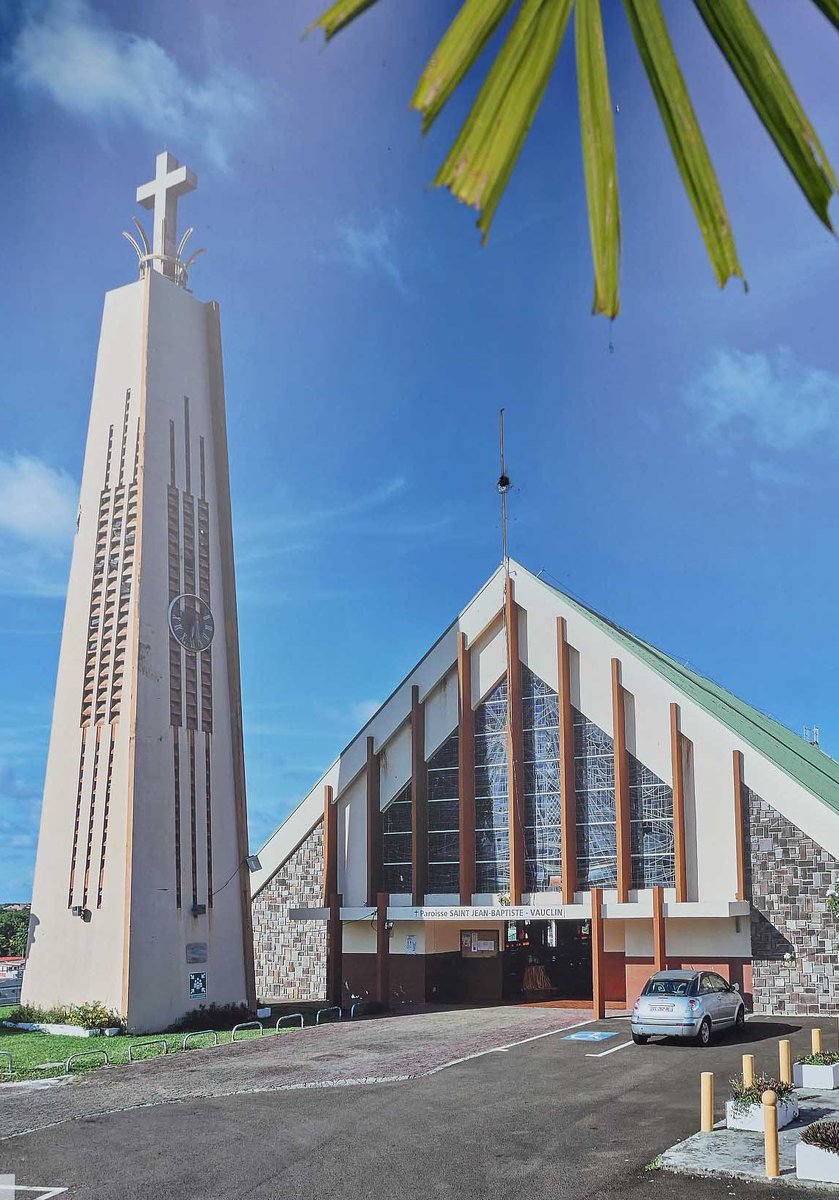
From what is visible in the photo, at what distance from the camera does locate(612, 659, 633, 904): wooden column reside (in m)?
29.2

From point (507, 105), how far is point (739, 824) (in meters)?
28.2

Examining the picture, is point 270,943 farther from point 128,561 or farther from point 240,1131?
point 240,1131

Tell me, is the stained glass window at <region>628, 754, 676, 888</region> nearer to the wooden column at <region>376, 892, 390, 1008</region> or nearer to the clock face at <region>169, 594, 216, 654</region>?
the wooden column at <region>376, 892, 390, 1008</region>

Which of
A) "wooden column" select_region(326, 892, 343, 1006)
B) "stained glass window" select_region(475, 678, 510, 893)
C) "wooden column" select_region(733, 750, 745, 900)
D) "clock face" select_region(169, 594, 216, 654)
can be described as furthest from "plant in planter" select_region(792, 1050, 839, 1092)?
"clock face" select_region(169, 594, 216, 654)

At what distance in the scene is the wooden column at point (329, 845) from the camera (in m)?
33.1

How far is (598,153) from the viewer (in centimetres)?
145

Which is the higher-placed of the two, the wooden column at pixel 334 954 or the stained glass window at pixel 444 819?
the stained glass window at pixel 444 819

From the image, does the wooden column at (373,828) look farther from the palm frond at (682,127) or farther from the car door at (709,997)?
the palm frond at (682,127)

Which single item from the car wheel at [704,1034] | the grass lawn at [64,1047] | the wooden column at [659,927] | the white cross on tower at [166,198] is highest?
the white cross on tower at [166,198]

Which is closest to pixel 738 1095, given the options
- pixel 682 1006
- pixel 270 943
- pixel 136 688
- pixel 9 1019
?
pixel 682 1006

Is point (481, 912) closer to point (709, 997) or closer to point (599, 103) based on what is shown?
point (709, 997)

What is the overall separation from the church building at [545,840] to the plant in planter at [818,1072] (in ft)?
33.9

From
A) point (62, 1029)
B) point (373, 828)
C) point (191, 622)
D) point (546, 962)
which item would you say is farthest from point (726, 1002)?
point (191, 622)

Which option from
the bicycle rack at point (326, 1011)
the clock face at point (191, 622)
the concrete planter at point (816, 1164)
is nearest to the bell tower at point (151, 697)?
the clock face at point (191, 622)
